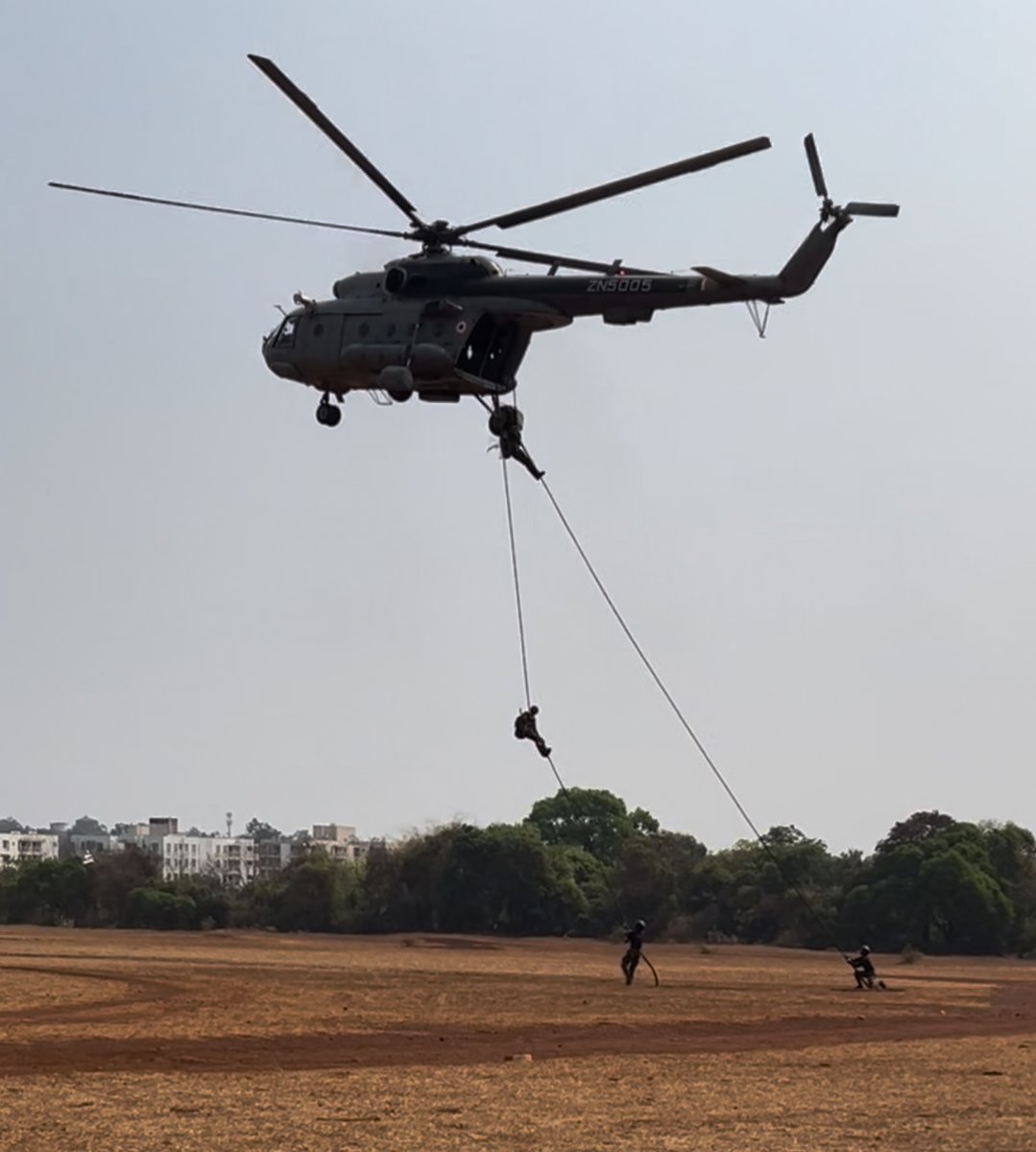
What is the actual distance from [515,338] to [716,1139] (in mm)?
13734

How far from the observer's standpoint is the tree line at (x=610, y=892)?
280 ft

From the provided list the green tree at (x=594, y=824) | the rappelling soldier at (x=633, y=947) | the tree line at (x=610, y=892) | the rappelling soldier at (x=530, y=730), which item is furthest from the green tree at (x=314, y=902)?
the rappelling soldier at (x=530, y=730)

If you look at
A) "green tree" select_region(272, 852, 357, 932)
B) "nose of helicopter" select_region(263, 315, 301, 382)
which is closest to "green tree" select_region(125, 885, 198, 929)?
"green tree" select_region(272, 852, 357, 932)

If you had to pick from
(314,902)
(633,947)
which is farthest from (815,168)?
(314,902)

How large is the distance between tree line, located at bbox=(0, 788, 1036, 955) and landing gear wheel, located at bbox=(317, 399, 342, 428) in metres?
53.6

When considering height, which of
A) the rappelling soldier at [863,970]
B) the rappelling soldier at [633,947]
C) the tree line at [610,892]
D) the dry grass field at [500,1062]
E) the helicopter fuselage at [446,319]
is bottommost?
the dry grass field at [500,1062]

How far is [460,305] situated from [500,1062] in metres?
10.1

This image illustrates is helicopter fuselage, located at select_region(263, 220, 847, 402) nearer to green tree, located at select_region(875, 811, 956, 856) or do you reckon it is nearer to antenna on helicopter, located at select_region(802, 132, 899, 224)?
antenna on helicopter, located at select_region(802, 132, 899, 224)

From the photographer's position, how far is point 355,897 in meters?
108

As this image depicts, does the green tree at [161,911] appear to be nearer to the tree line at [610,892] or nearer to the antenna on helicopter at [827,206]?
the tree line at [610,892]

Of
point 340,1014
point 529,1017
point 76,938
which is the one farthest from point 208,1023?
point 76,938

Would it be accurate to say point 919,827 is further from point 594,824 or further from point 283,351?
point 283,351

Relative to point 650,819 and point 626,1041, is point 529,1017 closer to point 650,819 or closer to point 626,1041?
point 626,1041

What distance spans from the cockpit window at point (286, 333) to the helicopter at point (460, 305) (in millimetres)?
22
